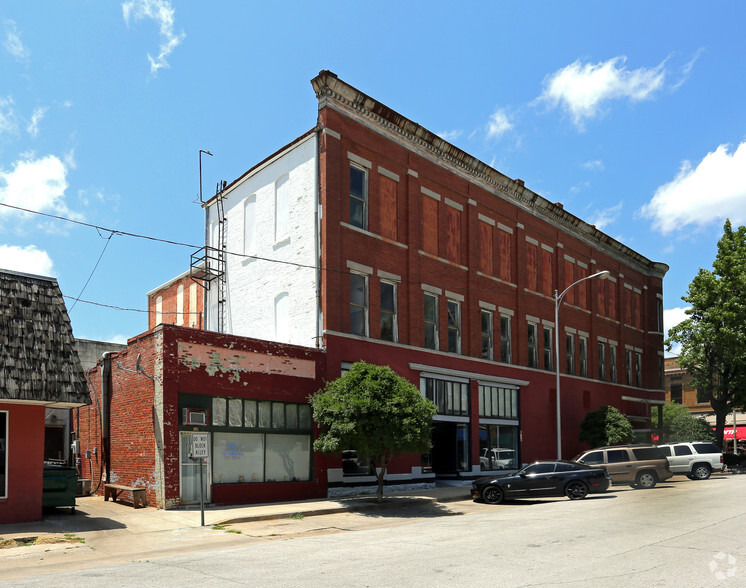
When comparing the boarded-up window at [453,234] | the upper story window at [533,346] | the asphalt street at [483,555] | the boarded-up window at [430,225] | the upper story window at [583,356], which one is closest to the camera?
the asphalt street at [483,555]

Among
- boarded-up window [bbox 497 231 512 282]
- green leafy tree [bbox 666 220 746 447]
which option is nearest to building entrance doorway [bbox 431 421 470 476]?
boarded-up window [bbox 497 231 512 282]

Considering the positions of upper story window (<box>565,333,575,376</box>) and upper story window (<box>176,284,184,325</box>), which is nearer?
upper story window (<box>565,333,575,376</box>)

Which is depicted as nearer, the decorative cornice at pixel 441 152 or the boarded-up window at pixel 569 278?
the decorative cornice at pixel 441 152

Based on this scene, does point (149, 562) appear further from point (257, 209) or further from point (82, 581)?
point (257, 209)

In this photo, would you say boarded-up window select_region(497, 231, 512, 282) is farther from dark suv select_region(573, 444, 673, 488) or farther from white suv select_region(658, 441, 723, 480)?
white suv select_region(658, 441, 723, 480)

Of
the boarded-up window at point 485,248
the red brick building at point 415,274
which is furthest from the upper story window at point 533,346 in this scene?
the boarded-up window at point 485,248

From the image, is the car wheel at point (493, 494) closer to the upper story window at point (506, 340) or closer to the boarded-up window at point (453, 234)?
the boarded-up window at point (453, 234)

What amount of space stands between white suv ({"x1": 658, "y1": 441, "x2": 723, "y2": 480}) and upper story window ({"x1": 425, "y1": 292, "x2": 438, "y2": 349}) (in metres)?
12.4

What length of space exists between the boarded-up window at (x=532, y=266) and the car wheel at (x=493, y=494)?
1532 centimetres

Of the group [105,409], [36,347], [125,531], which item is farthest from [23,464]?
[105,409]

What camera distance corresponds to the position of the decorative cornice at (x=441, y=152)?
26016 millimetres

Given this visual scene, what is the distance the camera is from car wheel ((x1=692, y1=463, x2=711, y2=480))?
33250 mm

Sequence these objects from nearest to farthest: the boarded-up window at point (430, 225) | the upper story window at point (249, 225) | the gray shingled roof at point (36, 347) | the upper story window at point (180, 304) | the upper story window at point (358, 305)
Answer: the gray shingled roof at point (36, 347)
the upper story window at point (358, 305)
the upper story window at point (249, 225)
the boarded-up window at point (430, 225)
the upper story window at point (180, 304)

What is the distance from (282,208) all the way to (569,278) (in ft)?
65.5
